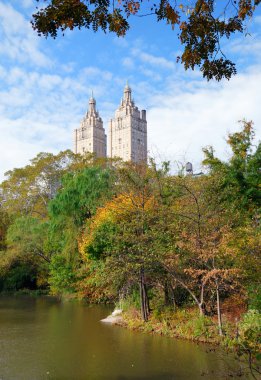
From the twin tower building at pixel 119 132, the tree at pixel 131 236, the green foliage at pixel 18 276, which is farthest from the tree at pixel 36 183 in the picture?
the twin tower building at pixel 119 132

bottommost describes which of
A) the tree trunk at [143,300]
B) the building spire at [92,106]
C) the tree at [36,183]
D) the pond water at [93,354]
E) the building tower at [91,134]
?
the pond water at [93,354]

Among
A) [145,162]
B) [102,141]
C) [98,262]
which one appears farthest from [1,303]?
[102,141]

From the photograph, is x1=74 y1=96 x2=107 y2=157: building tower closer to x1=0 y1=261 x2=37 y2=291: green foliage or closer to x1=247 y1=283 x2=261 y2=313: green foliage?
x1=0 y1=261 x2=37 y2=291: green foliage

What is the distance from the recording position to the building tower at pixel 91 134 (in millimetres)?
81062

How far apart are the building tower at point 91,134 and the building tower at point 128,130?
91.4 inches

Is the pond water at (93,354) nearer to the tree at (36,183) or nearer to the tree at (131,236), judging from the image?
the tree at (131,236)

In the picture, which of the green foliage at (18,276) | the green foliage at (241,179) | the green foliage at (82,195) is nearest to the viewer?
the green foliage at (241,179)

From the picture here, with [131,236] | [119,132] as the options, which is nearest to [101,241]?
[131,236]

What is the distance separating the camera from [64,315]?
16.8 meters

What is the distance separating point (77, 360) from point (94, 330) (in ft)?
12.7

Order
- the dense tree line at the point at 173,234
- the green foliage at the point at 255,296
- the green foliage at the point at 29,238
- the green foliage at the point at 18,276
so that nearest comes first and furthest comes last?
the green foliage at the point at 255,296
the dense tree line at the point at 173,234
the green foliage at the point at 29,238
the green foliage at the point at 18,276

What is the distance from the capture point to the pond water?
843cm

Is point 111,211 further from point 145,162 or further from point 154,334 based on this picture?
point 154,334

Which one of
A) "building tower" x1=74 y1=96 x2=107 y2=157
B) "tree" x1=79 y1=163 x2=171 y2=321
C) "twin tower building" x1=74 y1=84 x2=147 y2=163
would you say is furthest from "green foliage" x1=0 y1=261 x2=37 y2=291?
"building tower" x1=74 y1=96 x2=107 y2=157
